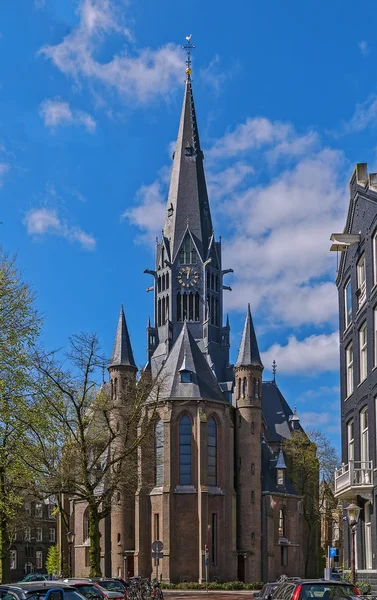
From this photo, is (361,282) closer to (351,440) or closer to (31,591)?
(351,440)

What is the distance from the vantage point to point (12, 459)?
31.2m

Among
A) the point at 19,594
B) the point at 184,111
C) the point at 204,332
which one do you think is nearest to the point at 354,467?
the point at 19,594

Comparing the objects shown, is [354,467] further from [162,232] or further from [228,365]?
[162,232]

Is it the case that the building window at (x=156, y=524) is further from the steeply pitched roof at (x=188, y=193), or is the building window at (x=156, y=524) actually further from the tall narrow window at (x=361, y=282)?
the tall narrow window at (x=361, y=282)

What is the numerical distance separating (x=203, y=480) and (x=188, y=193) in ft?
111

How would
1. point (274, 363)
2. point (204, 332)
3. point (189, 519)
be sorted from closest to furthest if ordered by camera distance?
point (189, 519), point (204, 332), point (274, 363)

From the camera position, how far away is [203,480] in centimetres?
7075

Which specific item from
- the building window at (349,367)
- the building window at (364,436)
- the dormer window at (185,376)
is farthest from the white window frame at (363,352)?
the dormer window at (185,376)

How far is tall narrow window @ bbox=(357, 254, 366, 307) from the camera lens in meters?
34.3

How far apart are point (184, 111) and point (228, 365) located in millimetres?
27962

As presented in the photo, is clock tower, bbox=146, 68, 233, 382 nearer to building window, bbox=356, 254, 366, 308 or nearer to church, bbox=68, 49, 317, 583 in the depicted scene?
church, bbox=68, 49, 317, 583

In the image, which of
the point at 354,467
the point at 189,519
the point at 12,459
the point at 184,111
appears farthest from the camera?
the point at 184,111

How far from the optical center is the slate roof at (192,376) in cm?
7288

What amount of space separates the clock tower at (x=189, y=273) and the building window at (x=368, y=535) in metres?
54.2
